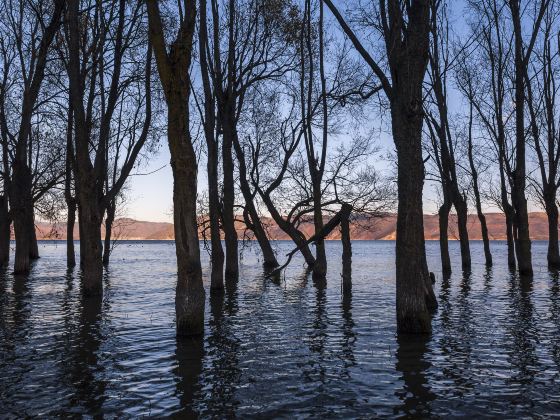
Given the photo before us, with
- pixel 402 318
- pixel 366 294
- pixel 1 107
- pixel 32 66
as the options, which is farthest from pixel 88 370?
pixel 1 107

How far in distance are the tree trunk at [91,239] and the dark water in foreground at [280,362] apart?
0.74m

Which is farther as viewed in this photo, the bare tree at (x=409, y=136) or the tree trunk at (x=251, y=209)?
the tree trunk at (x=251, y=209)

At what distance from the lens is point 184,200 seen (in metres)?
9.37

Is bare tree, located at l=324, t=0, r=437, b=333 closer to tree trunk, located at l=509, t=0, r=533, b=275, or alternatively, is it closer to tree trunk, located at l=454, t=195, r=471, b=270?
tree trunk, located at l=509, t=0, r=533, b=275

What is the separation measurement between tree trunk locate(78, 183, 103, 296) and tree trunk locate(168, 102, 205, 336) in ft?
22.9

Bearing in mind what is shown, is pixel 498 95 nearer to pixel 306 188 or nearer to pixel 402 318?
pixel 306 188

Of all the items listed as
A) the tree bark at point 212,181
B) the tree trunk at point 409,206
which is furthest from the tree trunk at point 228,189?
the tree trunk at point 409,206

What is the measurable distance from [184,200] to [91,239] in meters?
7.36

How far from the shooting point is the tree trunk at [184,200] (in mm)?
9227

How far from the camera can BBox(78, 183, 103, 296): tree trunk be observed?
50.9 feet

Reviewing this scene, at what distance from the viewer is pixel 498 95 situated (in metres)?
26.1

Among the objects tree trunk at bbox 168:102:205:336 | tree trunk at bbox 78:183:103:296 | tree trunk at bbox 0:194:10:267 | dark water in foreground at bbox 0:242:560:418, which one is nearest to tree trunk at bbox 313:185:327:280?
dark water in foreground at bbox 0:242:560:418

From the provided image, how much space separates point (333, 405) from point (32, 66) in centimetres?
2277

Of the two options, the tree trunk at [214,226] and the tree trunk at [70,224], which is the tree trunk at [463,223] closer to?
the tree trunk at [214,226]
